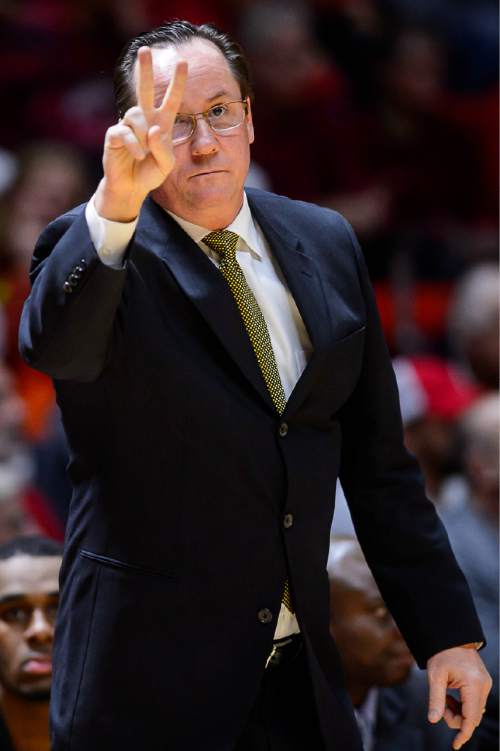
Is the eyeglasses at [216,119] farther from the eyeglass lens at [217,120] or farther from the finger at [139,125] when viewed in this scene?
the finger at [139,125]

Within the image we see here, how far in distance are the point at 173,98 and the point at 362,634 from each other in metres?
1.73

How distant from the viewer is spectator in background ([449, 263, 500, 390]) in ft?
17.1

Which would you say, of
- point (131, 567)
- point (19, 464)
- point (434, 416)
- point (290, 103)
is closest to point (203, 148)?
point (131, 567)

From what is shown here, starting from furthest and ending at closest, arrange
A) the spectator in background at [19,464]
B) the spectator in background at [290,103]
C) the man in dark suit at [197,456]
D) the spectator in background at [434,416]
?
the spectator in background at [290,103] → the spectator in background at [434,416] → the spectator in background at [19,464] → the man in dark suit at [197,456]

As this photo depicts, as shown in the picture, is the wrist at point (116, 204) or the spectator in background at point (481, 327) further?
the spectator in background at point (481, 327)

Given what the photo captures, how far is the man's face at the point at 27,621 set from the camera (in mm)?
3163

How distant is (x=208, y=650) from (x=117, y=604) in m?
0.15

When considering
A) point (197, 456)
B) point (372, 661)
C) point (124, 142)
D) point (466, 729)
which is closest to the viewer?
point (124, 142)

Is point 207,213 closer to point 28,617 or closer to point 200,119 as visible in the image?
point 200,119

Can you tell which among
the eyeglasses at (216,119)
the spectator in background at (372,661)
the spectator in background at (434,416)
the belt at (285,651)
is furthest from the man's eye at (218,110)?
the spectator in background at (434,416)

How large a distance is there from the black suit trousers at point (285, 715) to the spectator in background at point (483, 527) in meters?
1.09

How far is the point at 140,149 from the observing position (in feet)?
5.98

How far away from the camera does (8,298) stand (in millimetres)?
5207

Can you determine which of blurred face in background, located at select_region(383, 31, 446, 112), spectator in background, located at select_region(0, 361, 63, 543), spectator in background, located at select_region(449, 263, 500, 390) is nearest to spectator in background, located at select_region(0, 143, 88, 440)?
spectator in background, located at select_region(0, 361, 63, 543)
